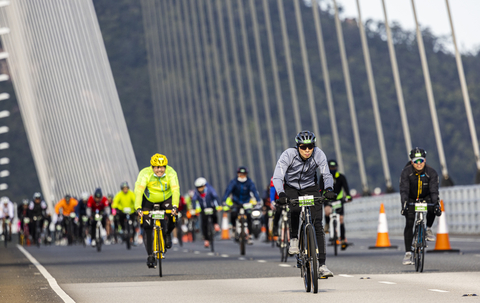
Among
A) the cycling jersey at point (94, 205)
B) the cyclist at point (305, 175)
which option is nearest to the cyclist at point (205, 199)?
the cycling jersey at point (94, 205)

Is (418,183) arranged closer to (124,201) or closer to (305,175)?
(305,175)

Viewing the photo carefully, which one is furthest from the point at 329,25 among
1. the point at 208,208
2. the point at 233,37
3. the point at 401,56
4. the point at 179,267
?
the point at 179,267

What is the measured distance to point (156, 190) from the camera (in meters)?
15.2

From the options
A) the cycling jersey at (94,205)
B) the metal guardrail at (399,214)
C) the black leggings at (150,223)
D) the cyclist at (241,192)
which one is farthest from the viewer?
the cycling jersey at (94,205)

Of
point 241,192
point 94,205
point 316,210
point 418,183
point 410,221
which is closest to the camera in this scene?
point 316,210

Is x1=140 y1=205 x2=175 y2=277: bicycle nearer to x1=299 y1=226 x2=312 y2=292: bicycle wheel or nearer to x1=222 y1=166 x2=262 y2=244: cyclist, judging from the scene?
x1=299 y1=226 x2=312 y2=292: bicycle wheel

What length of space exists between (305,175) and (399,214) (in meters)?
18.1

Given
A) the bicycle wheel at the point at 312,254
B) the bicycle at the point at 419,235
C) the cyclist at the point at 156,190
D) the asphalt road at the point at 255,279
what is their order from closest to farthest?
the bicycle wheel at the point at 312,254
the asphalt road at the point at 255,279
the bicycle at the point at 419,235
the cyclist at the point at 156,190

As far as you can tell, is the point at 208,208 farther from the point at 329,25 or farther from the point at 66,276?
the point at 329,25

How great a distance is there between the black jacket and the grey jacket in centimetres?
303

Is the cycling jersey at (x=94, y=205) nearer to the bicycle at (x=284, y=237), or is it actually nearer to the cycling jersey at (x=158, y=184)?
the bicycle at (x=284, y=237)

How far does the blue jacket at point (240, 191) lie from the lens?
20750 millimetres

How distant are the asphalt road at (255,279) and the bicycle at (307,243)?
0.23m

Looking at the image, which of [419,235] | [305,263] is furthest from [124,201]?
[305,263]
